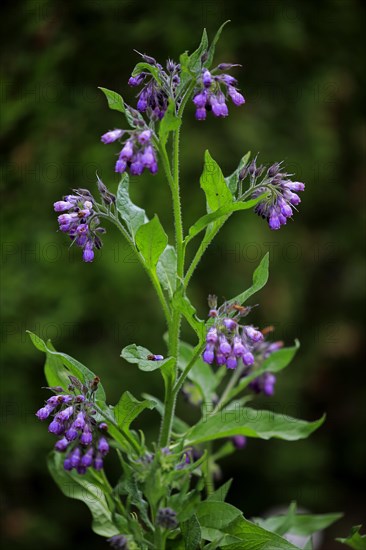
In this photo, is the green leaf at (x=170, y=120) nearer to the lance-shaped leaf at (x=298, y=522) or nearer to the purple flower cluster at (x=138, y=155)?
the purple flower cluster at (x=138, y=155)

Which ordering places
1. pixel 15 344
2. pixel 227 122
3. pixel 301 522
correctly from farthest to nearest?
pixel 227 122 → pixel 15 344 → pixel 301 522

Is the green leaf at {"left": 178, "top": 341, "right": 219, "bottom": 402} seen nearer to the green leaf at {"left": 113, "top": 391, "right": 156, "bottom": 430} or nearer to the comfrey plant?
the comfrey plant

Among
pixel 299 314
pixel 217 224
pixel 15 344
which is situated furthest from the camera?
pixel 299 314

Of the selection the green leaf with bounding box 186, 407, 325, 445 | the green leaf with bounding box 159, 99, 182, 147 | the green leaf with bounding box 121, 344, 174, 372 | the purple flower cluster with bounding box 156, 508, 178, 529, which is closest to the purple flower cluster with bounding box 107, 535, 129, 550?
the purple flower cluster with bounding box 156, 508, 178, 529

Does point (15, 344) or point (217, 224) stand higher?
point (217, 224)

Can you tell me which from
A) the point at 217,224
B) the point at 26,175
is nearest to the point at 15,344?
the point at 26,175

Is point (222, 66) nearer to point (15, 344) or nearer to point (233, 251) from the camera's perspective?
point (15, 344)
